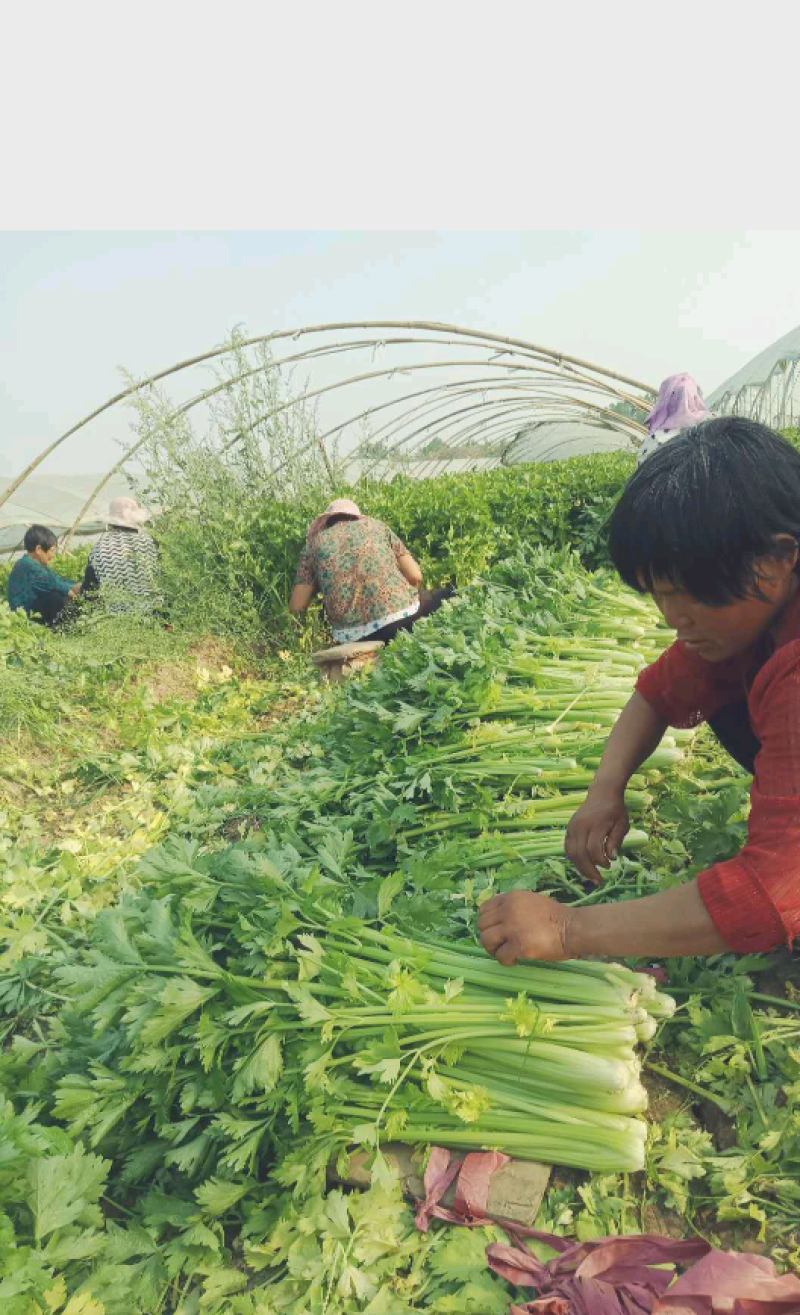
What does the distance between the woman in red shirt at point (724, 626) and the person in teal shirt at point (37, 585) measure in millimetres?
7844

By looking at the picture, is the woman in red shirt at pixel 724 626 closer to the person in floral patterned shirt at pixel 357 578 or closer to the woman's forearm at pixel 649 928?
the woman's forearm at pixel 649 928

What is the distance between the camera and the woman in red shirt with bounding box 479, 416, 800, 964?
56.6 inches

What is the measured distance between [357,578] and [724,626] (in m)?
4.82

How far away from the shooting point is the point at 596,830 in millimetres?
2283

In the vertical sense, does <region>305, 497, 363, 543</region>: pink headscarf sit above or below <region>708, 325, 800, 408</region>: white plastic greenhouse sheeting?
below

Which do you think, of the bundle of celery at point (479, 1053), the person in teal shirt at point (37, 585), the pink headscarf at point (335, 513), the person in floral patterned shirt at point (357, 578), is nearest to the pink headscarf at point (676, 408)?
the person in floral patterned shirt at point (357, 578)

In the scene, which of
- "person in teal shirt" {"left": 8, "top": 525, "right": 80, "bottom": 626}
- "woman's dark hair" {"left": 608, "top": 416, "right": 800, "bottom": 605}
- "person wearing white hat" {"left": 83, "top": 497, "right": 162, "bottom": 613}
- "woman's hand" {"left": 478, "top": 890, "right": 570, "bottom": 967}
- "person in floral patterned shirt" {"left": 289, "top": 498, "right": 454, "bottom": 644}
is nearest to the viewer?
"woman's dark hair" {"left": 608, "top": 416, "right": 800, "bottom": 605}

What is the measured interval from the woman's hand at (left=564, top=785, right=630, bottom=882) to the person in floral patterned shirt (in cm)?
404

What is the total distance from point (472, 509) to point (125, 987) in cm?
711

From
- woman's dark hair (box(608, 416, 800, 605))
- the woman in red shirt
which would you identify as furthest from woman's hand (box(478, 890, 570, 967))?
woman's dark hair (box(608, 416, 800, 605))

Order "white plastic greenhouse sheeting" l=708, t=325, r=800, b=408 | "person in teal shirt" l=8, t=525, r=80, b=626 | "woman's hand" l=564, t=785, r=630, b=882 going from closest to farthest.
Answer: "woman's hand" l=564, t=785, r=630, b=882, "person in teal shirt" l=8, t=525, r=80, b=626, "white plastic greenhouse sheeting" l=708, t=325, r=800, b=408

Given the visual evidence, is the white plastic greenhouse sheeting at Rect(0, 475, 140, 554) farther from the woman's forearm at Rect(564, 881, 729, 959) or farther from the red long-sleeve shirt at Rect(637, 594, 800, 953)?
the red long-sleeve shirt at Rect(637, 594, 800, 953)

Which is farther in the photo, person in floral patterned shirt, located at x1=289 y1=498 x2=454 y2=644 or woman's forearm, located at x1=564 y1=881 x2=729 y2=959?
person in floral patterned shirt, located at x1=289 y1=498 x2=454 y2=644

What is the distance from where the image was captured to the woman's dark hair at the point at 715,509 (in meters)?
1.43
